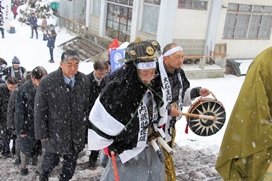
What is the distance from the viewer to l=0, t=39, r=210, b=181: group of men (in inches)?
108

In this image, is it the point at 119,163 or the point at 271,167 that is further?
the point at 119,163

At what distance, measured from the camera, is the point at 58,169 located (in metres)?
4.64

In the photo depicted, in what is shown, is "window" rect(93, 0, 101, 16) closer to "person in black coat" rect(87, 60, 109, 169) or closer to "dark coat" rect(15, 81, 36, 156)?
"person in black coat" rect(87, 60, 109, 169)

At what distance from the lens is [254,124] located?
205 cm

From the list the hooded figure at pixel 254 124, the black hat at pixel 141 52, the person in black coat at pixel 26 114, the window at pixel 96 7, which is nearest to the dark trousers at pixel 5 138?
the person in black coat at pixel 26 114

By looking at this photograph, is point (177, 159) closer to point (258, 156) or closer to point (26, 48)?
point (258, 156)

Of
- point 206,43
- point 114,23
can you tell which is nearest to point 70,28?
point 114,23

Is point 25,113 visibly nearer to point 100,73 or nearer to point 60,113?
point 60,113

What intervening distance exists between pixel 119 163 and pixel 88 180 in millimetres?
1503

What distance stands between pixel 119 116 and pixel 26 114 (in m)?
2.13

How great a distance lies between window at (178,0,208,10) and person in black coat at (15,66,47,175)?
32.6 feet

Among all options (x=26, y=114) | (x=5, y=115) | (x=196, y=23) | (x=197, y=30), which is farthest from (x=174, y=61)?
(x=197, y=30)

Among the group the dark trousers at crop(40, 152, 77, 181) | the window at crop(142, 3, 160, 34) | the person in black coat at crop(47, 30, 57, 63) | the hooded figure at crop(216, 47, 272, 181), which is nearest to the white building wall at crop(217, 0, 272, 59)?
the window at crop(142, 3, 160, 34)

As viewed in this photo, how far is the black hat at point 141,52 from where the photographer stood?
2707 millimetres
